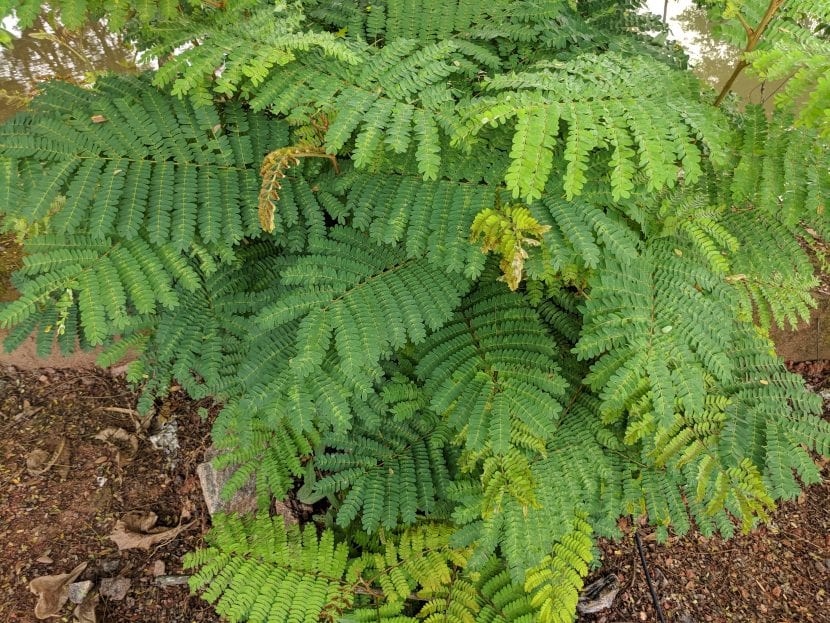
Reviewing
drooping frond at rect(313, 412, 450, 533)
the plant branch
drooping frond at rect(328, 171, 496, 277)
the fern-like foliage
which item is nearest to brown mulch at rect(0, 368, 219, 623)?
drooping frond at rect(313, 412, 450, 533)

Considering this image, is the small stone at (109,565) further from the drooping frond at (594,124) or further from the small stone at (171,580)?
the drooping frond at (594,124)

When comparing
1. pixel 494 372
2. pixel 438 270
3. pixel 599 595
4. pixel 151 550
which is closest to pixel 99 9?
pixel 438 270

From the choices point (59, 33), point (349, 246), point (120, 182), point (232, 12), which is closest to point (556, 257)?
point (349, 246)

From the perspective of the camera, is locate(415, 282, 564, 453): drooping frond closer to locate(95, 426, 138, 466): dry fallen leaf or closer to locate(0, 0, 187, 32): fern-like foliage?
locate(0, 0, 187, 32): fern-like foliage

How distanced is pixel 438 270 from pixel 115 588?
1.96 meters

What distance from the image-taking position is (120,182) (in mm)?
1935

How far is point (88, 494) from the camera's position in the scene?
266 cm

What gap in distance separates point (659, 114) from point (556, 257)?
0.52 m

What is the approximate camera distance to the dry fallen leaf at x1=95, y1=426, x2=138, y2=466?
2791 mm

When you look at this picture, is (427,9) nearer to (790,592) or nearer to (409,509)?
(409,509)

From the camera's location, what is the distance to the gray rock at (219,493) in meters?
2.61

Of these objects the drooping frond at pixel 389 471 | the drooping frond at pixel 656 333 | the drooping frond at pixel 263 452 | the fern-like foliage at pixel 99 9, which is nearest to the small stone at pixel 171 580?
the drooping frond at pixel 263 452

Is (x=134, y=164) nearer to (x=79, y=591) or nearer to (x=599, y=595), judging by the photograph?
(x=79, y=591)

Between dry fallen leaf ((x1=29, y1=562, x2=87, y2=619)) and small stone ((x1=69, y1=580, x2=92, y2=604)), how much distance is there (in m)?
0.02
